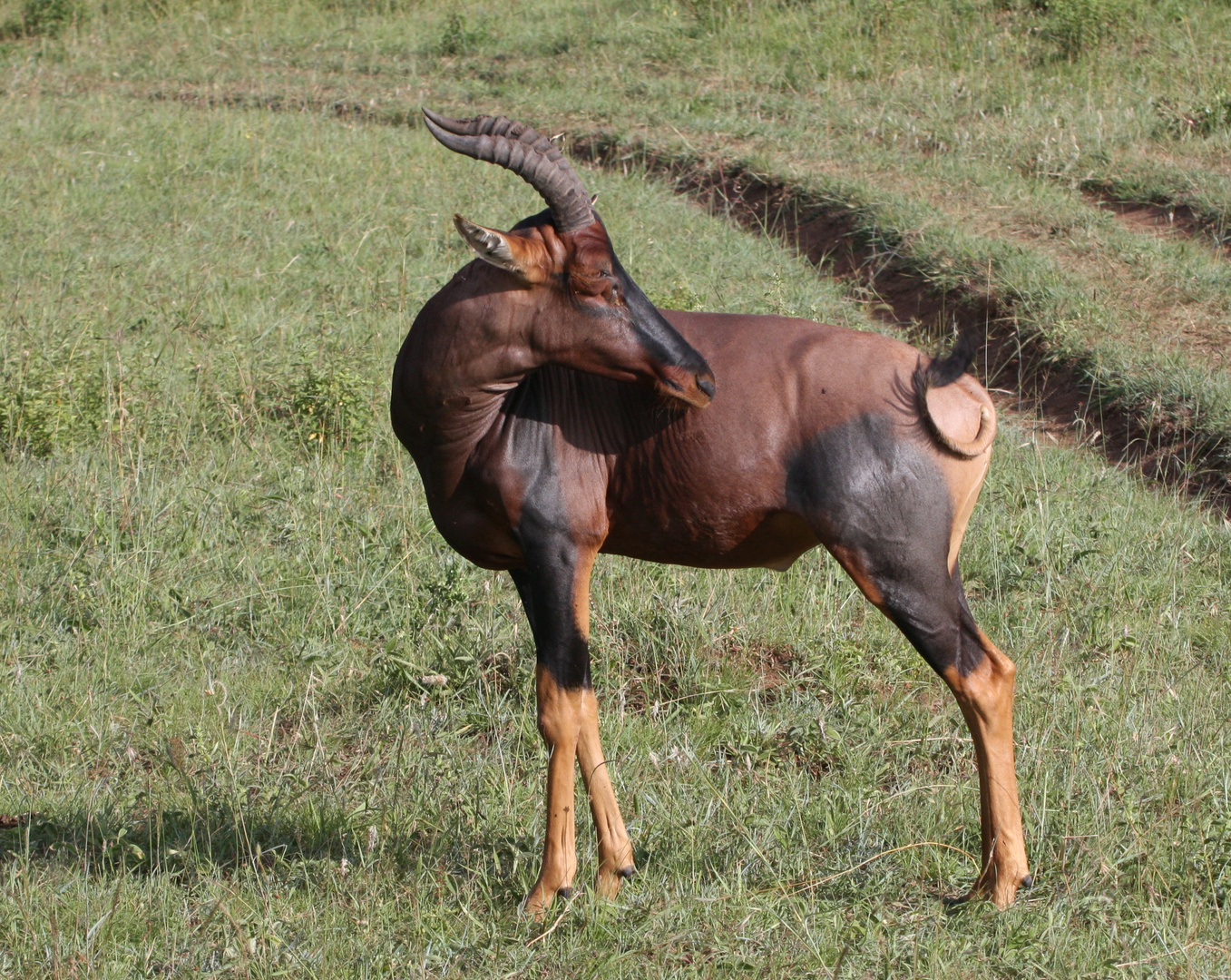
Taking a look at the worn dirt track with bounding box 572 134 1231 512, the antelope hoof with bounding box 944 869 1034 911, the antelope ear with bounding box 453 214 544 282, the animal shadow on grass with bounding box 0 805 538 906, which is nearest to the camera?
the antelope ear with bounding box 453 214 544 282

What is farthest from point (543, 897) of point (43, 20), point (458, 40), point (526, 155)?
point (43, 20)

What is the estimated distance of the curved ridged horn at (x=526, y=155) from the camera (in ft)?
9.95

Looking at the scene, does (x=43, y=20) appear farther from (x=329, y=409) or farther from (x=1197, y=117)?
(x=1197, y=117)

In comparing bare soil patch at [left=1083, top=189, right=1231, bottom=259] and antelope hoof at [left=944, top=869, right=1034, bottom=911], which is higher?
bare soil patch at [left=1083, top=189, right=1231, bottom=259]

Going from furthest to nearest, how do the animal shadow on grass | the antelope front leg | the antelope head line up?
the animal shadow on grass, the antelope front leg, the antelope head

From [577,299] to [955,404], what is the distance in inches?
40.4

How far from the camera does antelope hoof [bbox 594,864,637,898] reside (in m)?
3.53

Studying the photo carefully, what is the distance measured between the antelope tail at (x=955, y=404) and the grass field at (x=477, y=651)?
1.15 metres

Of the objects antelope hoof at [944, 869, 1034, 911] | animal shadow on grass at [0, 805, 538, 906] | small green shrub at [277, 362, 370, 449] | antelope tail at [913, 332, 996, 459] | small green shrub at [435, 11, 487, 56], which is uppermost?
small green shrub at [435, 11, 487, 56]

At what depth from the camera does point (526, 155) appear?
9.97 feet

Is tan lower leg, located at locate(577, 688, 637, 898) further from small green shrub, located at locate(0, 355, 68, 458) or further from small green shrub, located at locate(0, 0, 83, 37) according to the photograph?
small green shrub, located at locate(0, 0, 83, 37)

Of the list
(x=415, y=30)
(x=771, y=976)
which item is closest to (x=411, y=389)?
(x=771, y=976)

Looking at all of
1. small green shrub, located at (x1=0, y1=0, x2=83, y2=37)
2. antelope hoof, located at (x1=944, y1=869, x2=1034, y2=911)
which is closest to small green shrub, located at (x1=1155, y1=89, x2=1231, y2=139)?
antelope hoof, located at (x1=944, y1=869, x2=1034, y2=911)

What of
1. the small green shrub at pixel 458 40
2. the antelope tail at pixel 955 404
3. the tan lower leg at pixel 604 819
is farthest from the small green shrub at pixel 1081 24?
the tan lower leg at pixel 604 819
